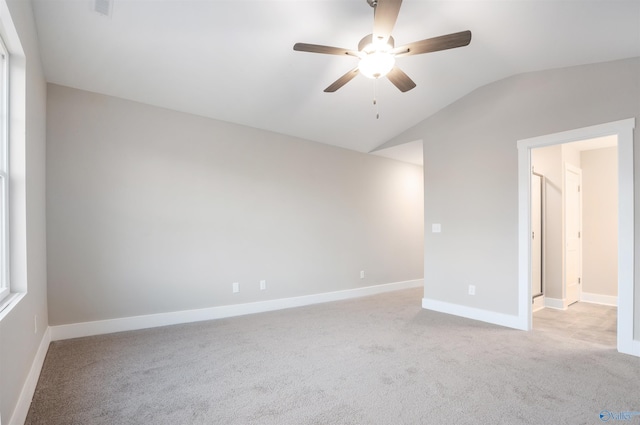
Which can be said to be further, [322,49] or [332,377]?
[332,377]

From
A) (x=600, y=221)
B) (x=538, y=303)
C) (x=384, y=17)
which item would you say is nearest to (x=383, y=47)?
(x=384, y=17)

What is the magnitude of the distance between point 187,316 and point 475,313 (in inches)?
139

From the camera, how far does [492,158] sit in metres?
3.97

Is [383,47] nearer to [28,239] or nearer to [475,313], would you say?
[28,239]

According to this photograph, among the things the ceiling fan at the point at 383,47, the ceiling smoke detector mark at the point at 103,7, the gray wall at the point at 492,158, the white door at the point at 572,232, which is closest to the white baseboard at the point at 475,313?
the gray wall at the point at 492,158

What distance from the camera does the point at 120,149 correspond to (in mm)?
3539

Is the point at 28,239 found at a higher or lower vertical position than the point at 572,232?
higher

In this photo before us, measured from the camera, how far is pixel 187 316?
3.84 m

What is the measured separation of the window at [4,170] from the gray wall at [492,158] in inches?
171

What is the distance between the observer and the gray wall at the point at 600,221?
16.2 ft

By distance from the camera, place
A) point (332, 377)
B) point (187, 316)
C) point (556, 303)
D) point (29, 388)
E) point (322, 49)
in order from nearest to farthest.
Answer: point (29, 388) < point (322, 49) < point (332, 377) < point (187, 316) < point (556, 303)

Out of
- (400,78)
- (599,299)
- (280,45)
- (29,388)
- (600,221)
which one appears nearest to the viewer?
(29,388)

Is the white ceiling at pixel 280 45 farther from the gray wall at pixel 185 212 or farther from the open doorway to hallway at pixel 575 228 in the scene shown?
the open doorway to hallway at pixel 575 228

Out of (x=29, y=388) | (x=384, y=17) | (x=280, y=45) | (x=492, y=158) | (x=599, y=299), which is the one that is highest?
(x=280, y=45)
